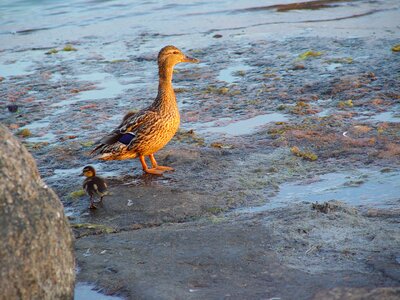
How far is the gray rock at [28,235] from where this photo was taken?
424 cm

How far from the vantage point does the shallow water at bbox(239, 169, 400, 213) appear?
6.84 meters

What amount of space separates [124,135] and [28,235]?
393cm

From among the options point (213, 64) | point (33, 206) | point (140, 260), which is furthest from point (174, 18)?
point (33, 206)

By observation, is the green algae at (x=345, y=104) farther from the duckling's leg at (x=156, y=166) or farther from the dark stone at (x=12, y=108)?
the dark stone at (x=12, y=108)

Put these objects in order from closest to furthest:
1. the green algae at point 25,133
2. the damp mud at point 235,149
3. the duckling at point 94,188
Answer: the damp mud at point 235,149 < the duckling at point 94,188 < the green algae at point 25,133

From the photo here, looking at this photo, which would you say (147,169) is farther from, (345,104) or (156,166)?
(345,104)

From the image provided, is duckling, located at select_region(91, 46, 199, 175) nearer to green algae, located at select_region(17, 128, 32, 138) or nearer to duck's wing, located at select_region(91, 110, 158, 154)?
duck's wing, located at select_region(91, 110, 158, 154)

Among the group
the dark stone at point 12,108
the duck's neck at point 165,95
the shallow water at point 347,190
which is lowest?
the shallow water at point 347,190

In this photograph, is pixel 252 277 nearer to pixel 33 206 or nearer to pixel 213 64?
pixel 33 206

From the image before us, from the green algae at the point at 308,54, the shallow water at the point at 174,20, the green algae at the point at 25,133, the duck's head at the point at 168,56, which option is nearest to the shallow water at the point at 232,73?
the green algae at the point at 308,54

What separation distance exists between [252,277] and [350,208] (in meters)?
1.49

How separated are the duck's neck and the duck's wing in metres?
0.15

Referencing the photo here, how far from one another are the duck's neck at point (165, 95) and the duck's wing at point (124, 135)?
15 centimetres

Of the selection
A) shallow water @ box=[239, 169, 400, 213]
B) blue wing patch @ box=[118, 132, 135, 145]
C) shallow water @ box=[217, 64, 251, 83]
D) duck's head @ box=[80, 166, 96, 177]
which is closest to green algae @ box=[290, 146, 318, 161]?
shallow water @ box=[239, 169, 400, 213]
